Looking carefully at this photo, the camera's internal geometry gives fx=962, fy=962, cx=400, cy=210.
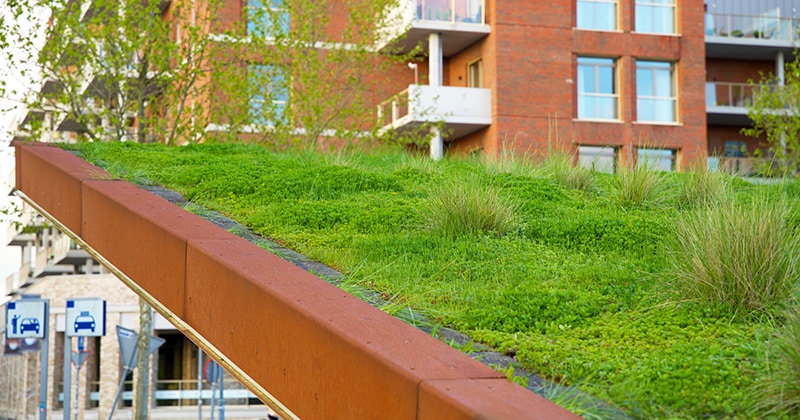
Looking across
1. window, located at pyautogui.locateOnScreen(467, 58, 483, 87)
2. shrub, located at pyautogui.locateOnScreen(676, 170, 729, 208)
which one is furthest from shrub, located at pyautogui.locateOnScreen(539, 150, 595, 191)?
window, located at pyautogui.locateOnScreen(467, 58, 483, 87)

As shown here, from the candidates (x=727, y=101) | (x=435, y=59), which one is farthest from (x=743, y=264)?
(x=727, y=101)

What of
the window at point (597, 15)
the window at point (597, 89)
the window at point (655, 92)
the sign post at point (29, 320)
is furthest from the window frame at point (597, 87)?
the sign post at point (29, 320)

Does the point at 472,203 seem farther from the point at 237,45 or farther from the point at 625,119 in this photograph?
the point at 625,119

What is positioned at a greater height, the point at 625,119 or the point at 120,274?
the point at 625,119

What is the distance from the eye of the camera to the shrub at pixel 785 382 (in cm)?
400

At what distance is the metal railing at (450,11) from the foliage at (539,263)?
20.7 metres

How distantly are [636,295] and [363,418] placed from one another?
2.26 m

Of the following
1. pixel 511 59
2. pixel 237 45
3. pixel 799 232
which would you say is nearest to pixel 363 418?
pixel 799 232

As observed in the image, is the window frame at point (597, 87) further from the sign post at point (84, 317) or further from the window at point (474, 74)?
the sign post at point (84, 317)

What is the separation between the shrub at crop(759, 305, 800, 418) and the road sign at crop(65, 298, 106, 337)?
43.5 ft

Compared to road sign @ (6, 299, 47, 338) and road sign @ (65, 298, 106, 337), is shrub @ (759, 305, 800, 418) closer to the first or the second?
road sign @ (6, 299, 47, 338)

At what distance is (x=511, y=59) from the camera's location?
1239 inches

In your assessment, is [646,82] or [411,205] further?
[646,82]

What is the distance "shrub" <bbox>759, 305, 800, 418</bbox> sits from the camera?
4.00 metres
